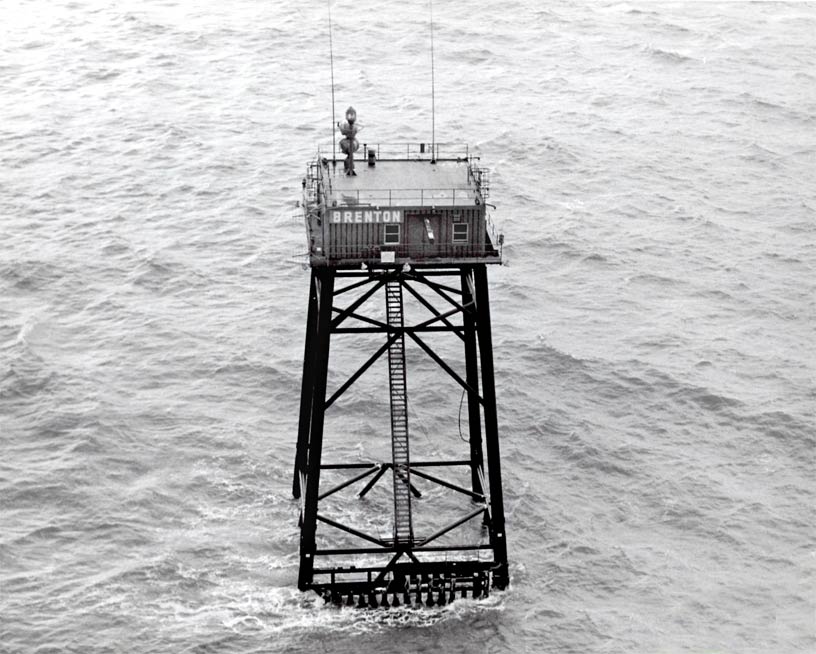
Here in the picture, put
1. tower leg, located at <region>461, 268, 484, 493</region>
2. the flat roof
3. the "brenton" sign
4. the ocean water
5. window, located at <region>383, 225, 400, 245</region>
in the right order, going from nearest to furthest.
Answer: the "brenton" sign
window, located at <region>383, 225, 400, 245</region>
the flat roof
the ocean water
tower leg, located at <region>461, 268, 484, 493</region>

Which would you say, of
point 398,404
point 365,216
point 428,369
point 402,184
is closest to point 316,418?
point 398,404

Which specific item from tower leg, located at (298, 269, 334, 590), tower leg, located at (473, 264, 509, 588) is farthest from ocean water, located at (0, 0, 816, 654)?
tower leg, located at (298, 269, 334, 590)

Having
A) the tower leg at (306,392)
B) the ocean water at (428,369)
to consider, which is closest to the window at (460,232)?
the tower leg at (306,392)

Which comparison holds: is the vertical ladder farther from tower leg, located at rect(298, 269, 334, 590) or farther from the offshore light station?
tower leg, located at rect(298, 269, 334, 590)

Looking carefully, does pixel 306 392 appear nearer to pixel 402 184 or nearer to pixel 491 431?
pixel 491 431

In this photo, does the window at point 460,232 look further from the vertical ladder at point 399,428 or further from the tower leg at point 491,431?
the vertical ladder at point 399,428
